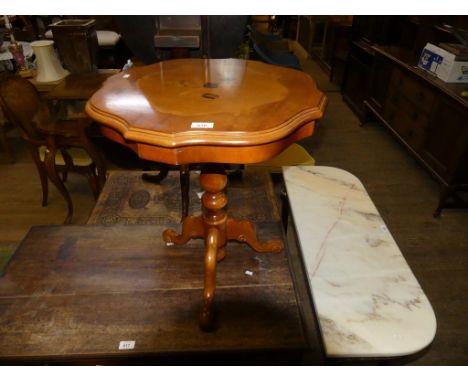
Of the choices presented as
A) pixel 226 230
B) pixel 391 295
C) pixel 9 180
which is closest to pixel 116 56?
pixel 9 180

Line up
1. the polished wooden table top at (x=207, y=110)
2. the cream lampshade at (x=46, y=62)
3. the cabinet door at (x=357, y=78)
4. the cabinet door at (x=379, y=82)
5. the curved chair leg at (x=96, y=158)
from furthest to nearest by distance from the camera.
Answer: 1. the cabinet door at (x=357, y=78)
2. the cabinet door at (x=379, y=82)
3. the cream lampshade at (x=46, y=62)
4. the curved chair leg at (x=96, y=158)
5. the polished wooden table top at (x=207, y=110)

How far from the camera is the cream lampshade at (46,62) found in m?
2.55

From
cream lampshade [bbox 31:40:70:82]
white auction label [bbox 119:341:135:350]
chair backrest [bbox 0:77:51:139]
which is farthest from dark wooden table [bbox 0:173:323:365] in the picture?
cream lampshade [bbox 31:40:70:82]

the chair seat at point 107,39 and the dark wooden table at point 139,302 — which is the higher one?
the chair seat at point 107,39

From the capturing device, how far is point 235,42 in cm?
205

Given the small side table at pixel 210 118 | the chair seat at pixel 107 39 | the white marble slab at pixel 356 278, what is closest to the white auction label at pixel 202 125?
the small side table at pixel 210 118

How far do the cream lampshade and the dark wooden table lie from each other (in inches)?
53.9

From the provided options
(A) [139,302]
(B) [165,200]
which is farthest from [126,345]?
(B) [165,200]

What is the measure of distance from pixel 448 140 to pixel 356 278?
172 cm

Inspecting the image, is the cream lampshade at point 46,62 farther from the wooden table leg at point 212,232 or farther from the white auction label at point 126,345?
the white auction label at point 126,345

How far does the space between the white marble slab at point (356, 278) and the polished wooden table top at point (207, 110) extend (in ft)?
1.87

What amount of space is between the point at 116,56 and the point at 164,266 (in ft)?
11.7

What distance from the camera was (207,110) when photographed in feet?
3.84

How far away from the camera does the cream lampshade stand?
255 centimetres
